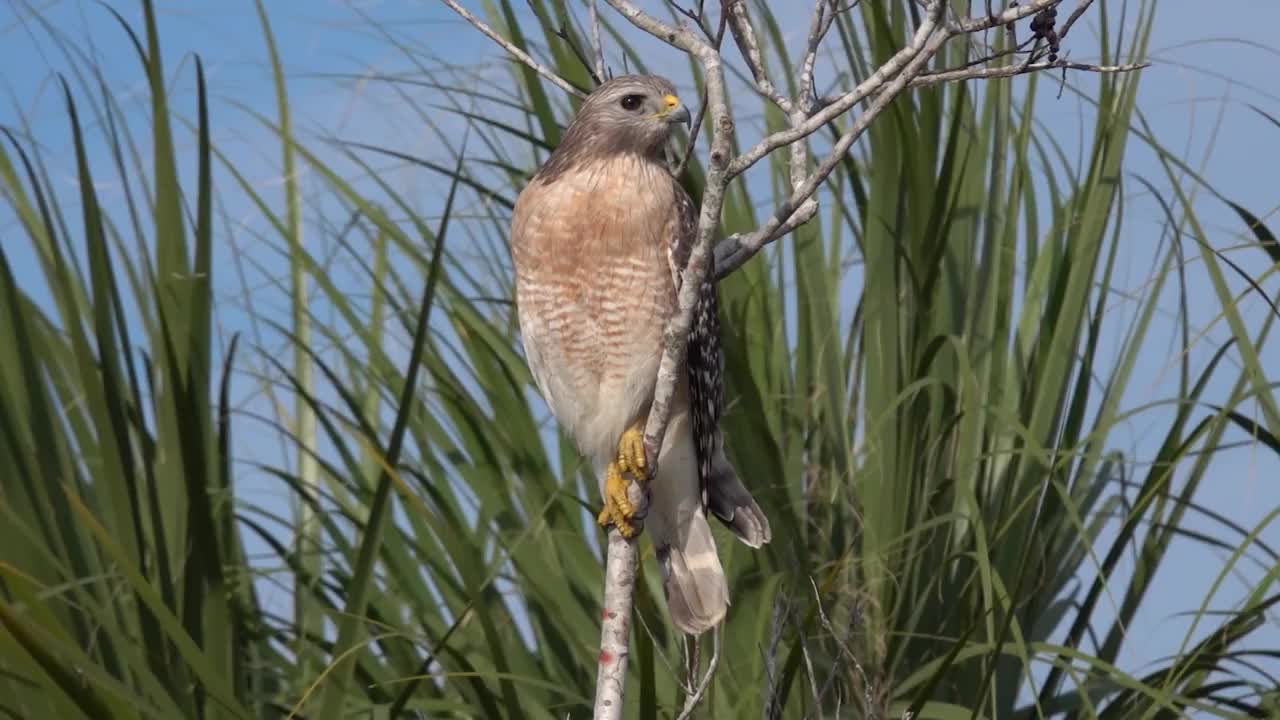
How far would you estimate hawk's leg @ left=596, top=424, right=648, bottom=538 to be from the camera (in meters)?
3.11

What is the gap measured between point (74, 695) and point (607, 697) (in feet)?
2.95

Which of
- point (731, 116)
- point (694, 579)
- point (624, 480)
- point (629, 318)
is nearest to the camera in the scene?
point (731, 116)

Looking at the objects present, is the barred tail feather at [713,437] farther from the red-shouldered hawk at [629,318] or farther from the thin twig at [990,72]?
the thin twig at [990,72]

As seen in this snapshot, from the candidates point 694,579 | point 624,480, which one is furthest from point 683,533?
point 624,480

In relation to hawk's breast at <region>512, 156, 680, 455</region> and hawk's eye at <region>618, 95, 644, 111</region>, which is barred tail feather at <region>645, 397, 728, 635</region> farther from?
hawk's eye at <region>618, 95, 644, 111</region>

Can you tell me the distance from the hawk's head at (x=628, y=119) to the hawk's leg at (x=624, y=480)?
0.57m

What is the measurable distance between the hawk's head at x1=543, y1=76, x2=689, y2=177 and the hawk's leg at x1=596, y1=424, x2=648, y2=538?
570 millimetres

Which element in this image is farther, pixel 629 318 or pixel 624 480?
pixel 629 318

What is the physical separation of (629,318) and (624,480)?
328 mm

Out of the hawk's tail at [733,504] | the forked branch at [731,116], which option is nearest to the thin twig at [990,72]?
the forked branch at [731,116]

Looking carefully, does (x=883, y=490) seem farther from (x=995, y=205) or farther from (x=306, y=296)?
(x=306, y=296)

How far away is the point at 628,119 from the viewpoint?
346 cm

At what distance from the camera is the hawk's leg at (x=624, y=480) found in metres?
3.11

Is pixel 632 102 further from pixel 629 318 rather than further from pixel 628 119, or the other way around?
pixel 629 318
